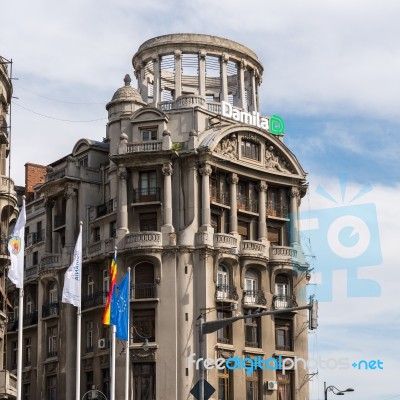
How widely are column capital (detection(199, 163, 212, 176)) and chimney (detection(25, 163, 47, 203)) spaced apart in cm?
2414

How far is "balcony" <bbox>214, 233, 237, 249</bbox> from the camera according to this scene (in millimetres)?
83713

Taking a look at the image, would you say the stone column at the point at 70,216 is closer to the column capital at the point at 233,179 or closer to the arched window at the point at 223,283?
the arched window at the point at 223,283

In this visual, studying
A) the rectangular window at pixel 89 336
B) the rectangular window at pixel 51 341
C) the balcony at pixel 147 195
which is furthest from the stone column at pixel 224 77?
the rectangular window at pixel 51 341

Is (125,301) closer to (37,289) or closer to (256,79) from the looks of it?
(37,289)

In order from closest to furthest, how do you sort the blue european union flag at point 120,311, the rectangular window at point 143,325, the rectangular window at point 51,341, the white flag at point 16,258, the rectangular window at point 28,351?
the white flag at point 16,258 < the blue european union flag at point 120,311 < the rectangular window at point 143,325 < the rectangular window at point 51,341 < the rectangular window at point 28,351

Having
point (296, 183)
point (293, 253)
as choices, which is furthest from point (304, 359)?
point (296, 183)

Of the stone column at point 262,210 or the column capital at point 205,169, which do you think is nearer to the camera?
the column capital at point 205,169

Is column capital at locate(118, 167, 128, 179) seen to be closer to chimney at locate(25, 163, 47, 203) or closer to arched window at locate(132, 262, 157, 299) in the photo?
arched window at locate(132, 262, 157, 299)

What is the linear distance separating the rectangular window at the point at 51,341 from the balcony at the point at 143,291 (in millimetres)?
10119

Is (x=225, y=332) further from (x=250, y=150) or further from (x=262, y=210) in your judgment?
(x=250, y=150)

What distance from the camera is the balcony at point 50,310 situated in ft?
292

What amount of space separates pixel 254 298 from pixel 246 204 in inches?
315

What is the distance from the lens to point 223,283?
84.3 meters

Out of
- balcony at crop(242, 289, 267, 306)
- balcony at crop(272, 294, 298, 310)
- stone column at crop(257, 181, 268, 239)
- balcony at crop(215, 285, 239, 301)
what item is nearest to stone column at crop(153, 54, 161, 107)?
stone column at crop(257, 181, 268, 239)
